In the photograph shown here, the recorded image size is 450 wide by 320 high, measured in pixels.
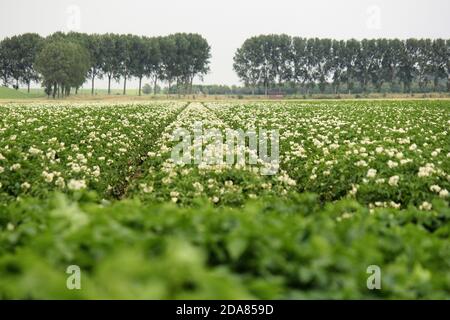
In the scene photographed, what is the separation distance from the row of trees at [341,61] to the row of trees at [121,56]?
60.4ft

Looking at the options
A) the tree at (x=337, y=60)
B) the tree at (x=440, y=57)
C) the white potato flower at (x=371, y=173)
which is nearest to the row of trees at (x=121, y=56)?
the tree at (x=337, y=60)

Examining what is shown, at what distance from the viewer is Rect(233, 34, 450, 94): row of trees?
455ft

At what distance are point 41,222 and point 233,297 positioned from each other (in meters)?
3.15

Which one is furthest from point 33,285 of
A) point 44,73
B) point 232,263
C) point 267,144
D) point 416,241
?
point 44,73

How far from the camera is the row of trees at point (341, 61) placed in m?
139

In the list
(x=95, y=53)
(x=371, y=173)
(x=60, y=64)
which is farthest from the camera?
(x=95, y=53)

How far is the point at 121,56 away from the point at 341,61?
68.4 meters

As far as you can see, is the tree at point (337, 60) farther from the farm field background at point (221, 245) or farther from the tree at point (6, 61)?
the farm field background at point (221, 245)

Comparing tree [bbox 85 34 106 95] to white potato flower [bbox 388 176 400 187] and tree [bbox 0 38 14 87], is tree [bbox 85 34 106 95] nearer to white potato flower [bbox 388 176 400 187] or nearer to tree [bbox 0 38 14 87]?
tree [bbox 0 38 14 87]

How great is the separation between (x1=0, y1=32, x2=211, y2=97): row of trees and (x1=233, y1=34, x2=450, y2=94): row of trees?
60.4ft

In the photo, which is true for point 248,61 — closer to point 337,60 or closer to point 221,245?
point 337,60

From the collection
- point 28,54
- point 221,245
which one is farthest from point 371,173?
point 28,54

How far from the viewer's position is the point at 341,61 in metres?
141
